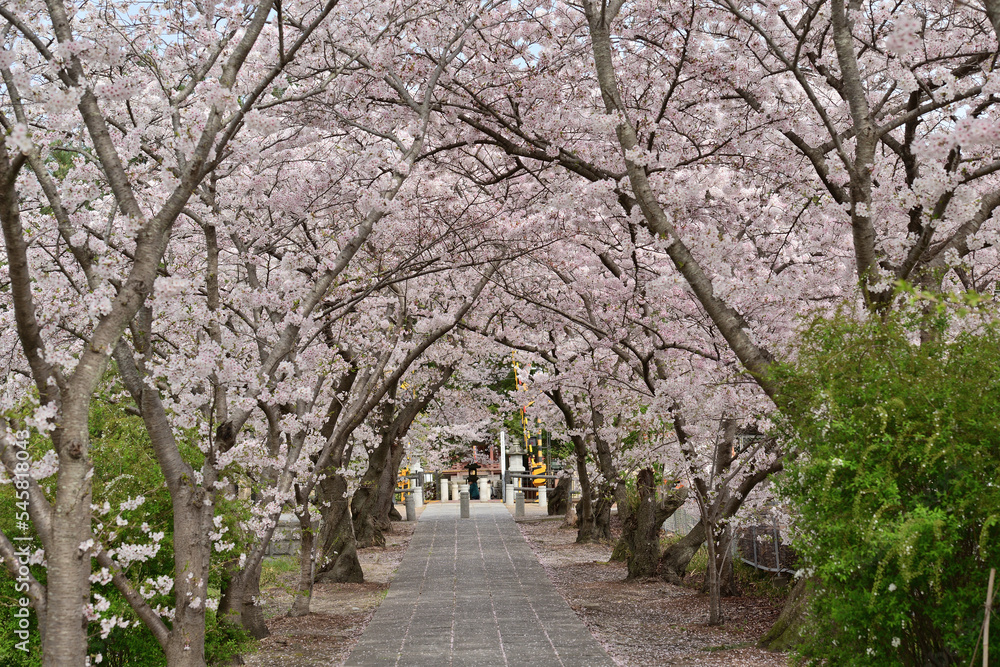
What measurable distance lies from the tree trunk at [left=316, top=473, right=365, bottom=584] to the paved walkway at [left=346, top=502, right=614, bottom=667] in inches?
33.4

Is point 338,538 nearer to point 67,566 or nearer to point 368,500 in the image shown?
point 368,500

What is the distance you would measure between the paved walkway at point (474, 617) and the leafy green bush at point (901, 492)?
4.70 m

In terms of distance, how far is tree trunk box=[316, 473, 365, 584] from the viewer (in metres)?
A: 13.7

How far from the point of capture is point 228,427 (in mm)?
6238

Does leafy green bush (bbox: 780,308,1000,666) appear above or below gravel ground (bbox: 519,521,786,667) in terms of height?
above

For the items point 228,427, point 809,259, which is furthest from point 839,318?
point 809,259

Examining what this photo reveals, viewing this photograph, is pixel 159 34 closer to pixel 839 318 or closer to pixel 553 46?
pixel 553 46

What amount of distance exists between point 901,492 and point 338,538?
481 inches

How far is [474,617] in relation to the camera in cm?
1137

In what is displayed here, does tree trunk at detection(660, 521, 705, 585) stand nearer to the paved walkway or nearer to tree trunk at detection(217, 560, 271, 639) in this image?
the paved walkway

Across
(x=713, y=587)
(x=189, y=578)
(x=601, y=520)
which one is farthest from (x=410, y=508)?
(x=189, y=578)

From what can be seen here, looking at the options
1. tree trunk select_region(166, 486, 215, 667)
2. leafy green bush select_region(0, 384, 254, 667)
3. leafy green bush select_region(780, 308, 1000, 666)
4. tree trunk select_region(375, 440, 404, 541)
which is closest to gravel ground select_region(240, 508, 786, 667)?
leafy green bush select_region(0, 384, 254, 667)

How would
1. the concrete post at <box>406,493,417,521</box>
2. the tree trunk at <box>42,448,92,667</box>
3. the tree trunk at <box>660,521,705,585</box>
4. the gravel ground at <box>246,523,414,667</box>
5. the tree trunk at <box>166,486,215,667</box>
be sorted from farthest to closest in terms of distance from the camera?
1. the concrete post at <box>406,493,417,521</box>
2. the tree trunk at <box>660,521,705,585</box>
3. the gravel ground at <box>246,523,414,667</box>
4. the tree trunk at <box>166,486,215,667</box>
5. the tree trunk at <box>42,448,92,667</box>

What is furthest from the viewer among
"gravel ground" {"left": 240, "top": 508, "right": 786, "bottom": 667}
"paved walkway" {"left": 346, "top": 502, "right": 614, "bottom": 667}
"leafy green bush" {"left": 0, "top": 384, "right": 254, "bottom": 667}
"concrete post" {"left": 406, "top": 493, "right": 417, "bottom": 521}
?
"concrete post" {"left": 406, "top": 493, "right": 417, "bottom": 521}
